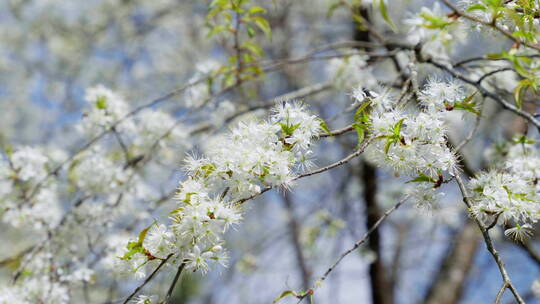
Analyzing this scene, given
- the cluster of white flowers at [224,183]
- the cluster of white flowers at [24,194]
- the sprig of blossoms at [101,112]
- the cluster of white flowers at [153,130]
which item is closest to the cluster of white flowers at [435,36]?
the cluster of white flowers at [224,183]

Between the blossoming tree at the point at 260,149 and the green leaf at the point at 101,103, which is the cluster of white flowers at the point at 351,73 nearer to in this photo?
the blossoming tree at the point at 260,149

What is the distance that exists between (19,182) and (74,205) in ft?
1.06

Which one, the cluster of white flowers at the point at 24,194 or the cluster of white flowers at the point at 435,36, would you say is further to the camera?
the cluster of white flowers at the point at 24,194

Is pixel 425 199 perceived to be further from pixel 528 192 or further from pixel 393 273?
pixel 393 273

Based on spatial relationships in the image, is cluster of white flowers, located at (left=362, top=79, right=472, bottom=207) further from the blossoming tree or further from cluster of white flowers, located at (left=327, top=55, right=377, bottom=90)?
cluster of white flowers, located at (left=327, top=55, right=377, bottom=90)

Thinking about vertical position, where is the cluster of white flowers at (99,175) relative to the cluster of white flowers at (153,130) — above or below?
below

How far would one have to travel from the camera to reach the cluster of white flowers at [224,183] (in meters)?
1.20

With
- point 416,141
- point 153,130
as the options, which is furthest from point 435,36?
point 153,130

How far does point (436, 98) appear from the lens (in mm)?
1396

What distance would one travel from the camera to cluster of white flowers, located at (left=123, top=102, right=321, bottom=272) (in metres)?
1.20

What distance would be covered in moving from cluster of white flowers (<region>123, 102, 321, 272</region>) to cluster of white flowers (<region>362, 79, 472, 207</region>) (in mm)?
177

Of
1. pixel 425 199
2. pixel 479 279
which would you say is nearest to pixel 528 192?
pixel 425 199

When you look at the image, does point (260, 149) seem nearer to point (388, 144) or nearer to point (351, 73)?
point (388, 144)

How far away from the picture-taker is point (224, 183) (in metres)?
1.26
